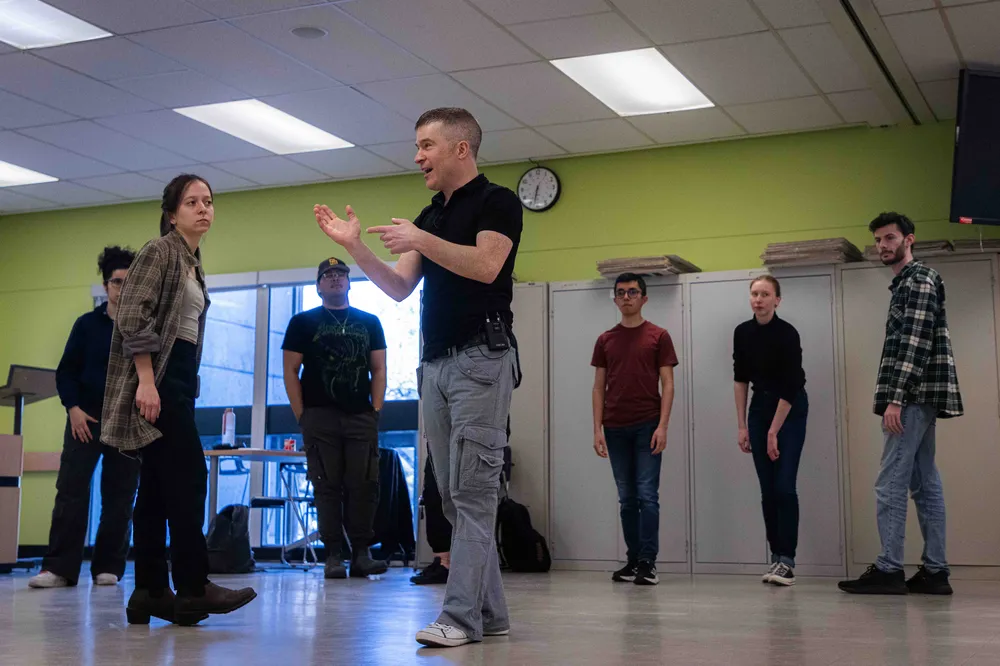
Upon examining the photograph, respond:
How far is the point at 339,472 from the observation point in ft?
21.6

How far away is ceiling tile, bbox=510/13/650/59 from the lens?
6289 mm

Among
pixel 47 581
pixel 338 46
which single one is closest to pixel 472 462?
pixel 47 581

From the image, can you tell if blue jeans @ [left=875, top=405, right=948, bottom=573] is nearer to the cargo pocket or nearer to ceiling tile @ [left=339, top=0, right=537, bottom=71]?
the cargo pocket

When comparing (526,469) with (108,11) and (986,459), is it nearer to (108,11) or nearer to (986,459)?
(986,459)

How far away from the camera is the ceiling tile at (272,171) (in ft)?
29.6

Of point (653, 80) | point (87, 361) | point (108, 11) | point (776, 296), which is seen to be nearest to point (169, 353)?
point (87, 361)

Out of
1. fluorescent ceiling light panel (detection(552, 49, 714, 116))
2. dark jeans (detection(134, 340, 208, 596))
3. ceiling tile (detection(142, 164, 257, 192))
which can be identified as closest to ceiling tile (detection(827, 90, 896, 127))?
fluorescent ceiling light panel (detection(552, 49, 714, 116))

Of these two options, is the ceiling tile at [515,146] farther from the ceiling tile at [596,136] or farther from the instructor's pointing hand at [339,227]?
the instructor's pointing hand at [339,227]

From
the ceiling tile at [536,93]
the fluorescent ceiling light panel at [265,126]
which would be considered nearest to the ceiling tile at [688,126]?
the ceiling tile at [536,93]

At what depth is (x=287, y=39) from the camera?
654 cm

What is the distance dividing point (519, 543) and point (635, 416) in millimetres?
1690

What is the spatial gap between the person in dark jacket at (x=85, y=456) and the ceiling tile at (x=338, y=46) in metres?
1.53

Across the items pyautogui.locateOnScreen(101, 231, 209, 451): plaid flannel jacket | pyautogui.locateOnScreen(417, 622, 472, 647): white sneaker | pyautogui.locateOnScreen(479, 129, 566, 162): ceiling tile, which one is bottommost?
pyautogui.locateOnScreen(417, 622, 472, 647): white sneaker

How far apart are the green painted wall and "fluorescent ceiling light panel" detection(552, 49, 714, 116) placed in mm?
896
